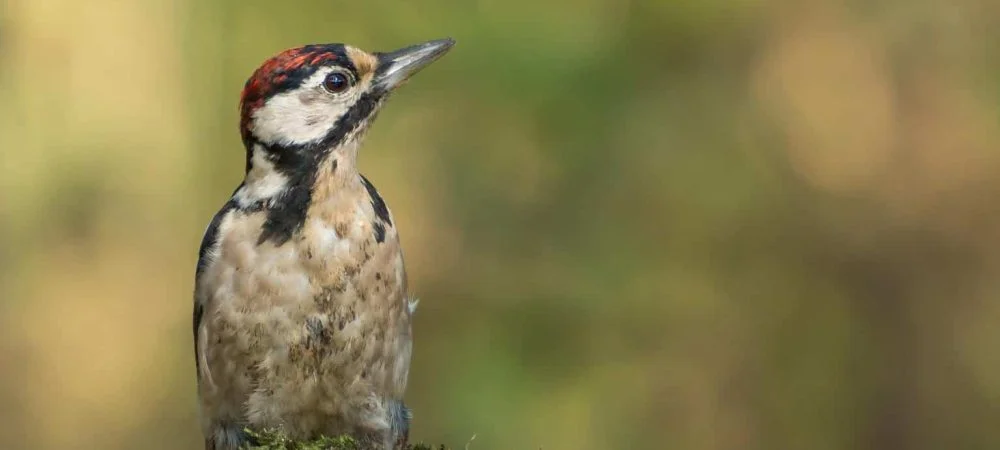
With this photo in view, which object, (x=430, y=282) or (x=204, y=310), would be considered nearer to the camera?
(x=204, y=310)

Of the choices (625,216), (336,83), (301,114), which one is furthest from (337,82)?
(625,216)

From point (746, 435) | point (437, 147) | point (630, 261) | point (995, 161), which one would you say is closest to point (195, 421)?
point (437, 147)

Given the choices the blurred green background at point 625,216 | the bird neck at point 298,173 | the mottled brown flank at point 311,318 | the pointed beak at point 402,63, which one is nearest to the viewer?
the mottled brown flank at point 311,318

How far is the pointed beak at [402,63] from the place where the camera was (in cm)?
377

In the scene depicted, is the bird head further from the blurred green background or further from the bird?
the blurred green background

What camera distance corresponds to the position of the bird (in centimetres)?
352

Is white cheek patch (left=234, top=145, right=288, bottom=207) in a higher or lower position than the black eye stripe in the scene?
lower

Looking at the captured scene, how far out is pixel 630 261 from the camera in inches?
294

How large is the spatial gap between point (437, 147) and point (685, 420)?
2247 millimetres

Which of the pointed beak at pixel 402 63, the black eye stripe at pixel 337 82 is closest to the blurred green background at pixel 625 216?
the pointed beak at pixel 402 63

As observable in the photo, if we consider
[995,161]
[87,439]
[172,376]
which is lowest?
[87,439]

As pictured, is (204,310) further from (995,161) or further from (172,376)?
(995,161)

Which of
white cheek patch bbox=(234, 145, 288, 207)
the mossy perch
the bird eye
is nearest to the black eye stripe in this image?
the bird eye

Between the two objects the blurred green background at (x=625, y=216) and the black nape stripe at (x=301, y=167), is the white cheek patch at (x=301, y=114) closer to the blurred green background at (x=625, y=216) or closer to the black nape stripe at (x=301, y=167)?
the black nape stripe at (x=301, y=167)
